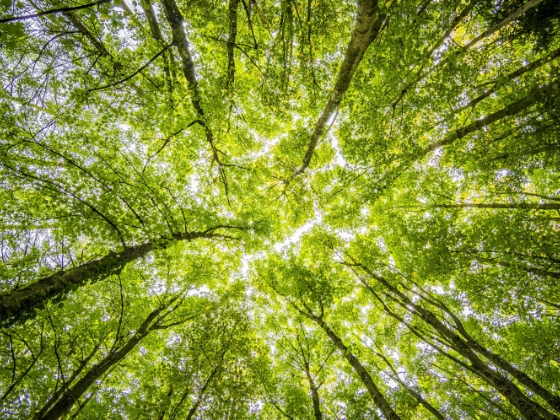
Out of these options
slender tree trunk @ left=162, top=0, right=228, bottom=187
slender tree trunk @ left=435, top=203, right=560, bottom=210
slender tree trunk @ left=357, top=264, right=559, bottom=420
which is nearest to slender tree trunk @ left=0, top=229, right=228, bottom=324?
slender tree trunk @ left=162, top=0, right=228, bottom=187

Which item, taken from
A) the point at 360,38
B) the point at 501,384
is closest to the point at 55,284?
the point at 360,38

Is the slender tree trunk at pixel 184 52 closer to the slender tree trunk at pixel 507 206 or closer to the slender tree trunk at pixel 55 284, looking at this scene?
the slender tree trunk at pixel 55 284

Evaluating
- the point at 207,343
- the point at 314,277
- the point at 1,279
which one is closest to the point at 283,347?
the point at 314,277

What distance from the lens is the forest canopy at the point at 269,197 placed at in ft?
15.9

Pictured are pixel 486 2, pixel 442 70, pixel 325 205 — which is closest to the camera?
pixel 486 2

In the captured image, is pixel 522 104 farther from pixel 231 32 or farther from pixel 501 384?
pixel 231 32

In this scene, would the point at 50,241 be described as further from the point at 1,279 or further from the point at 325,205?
the point at 325,205

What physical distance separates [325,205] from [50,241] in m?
10.2

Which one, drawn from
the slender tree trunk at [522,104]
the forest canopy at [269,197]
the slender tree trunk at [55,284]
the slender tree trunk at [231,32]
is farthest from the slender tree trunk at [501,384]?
the slender tree trunk at [231,32]

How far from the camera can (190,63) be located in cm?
573

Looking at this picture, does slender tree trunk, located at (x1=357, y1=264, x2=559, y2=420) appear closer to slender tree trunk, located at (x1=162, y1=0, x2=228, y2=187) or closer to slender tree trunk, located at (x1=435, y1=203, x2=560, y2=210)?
slender tree trunk, located at (x1=435, y1=203, x2=560, y2=210)

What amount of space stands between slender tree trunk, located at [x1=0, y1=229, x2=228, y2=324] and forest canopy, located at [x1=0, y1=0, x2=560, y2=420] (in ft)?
0.11

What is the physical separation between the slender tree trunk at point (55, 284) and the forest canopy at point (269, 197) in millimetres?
34

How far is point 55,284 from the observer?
4.19 m
